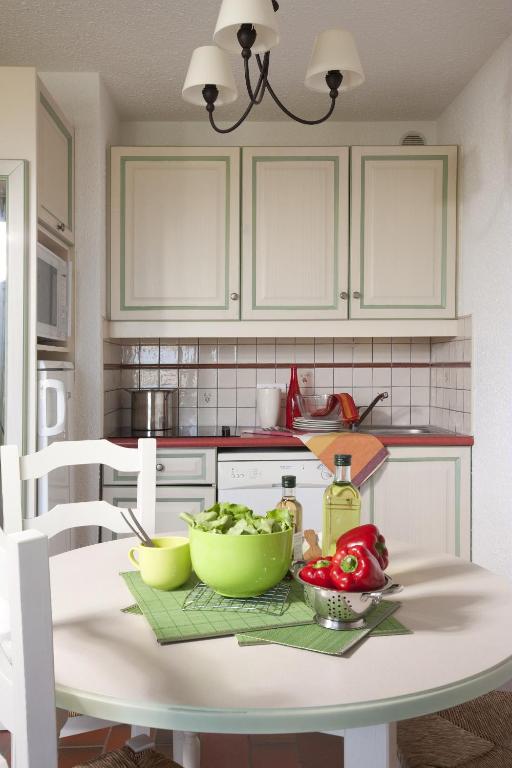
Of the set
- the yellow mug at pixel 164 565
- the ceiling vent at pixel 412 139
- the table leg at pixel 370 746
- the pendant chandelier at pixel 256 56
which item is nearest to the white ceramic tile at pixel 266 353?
the ceiling vent at pixel 412 139

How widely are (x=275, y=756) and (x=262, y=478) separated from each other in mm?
1254

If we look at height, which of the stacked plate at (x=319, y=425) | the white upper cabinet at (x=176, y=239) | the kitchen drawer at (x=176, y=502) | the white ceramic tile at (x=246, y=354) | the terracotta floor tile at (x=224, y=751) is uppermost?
the white upper cabinet at (x=176, y=239)

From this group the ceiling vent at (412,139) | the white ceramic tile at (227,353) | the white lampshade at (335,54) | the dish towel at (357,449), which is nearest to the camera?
the white lampshade at (335,54)

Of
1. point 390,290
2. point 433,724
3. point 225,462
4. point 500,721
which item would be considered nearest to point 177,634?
point 433,724

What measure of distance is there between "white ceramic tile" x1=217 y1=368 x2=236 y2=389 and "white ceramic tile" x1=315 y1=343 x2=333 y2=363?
1.51 feet

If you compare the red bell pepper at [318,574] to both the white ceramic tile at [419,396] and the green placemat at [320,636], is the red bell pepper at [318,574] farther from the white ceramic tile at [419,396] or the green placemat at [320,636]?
the white ceramic tile at [419,396]

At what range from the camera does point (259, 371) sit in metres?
3.74

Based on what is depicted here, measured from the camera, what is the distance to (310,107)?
3463mm

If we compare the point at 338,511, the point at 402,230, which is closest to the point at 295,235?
the point at 402,230

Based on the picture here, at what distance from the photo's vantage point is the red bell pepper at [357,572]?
107 centimetres

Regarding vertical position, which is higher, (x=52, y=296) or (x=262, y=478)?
(x=52, y=296)

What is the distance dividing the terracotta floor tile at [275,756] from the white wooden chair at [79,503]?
49 centimetres

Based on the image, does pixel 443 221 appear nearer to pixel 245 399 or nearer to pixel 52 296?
pixel 245 399

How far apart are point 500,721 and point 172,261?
2554mm
